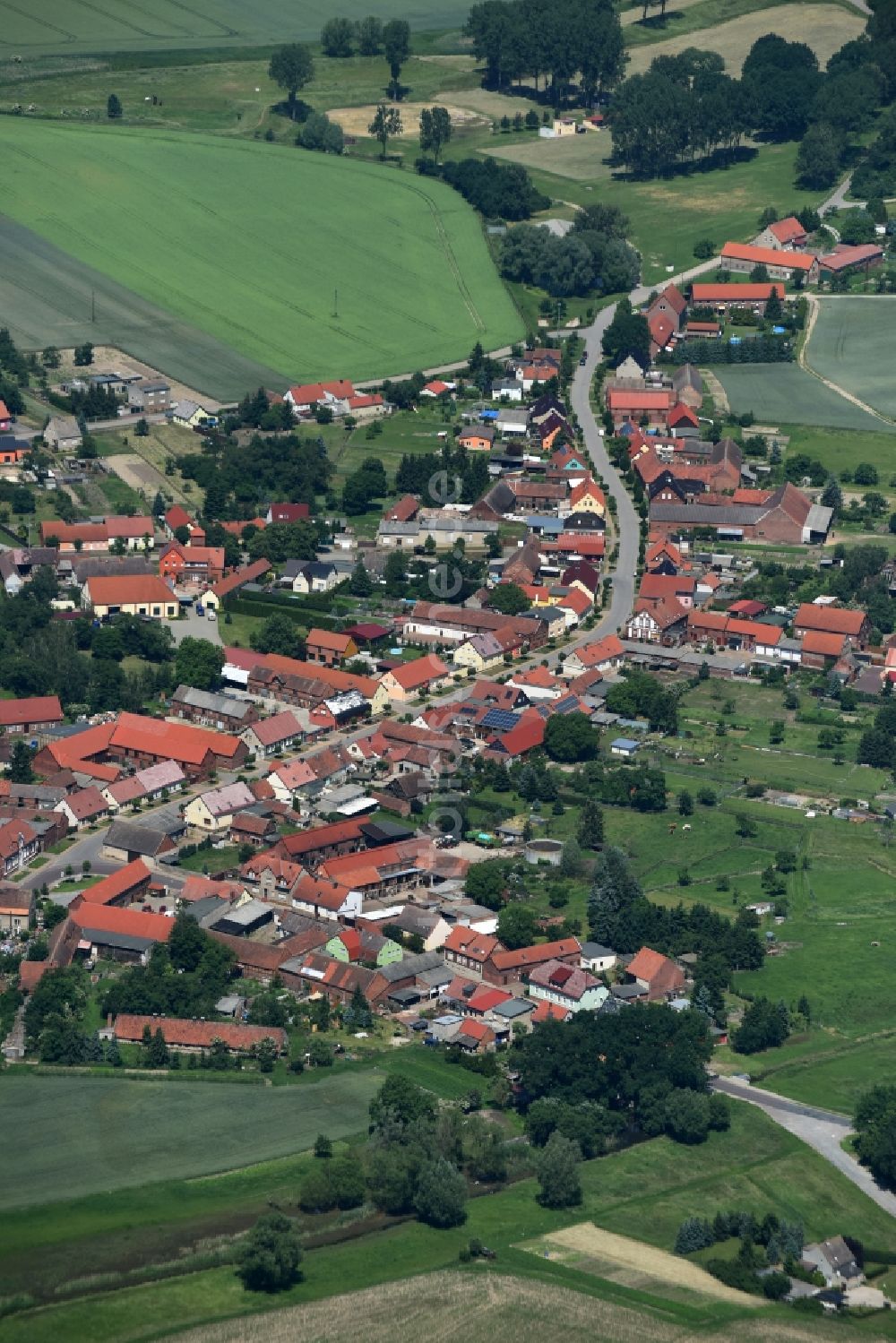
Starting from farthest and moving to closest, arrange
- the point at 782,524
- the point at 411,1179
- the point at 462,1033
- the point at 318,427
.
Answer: the point at 318,427, the point at 782,524, the point at 462,1033, the point at 411,1179

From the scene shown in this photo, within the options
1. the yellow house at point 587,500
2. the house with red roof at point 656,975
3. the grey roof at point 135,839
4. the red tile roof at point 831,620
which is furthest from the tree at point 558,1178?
the yellow house at point 587,500

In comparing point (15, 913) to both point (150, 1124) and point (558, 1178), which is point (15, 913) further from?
point (558, 1178)

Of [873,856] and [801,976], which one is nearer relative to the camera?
[801,976]

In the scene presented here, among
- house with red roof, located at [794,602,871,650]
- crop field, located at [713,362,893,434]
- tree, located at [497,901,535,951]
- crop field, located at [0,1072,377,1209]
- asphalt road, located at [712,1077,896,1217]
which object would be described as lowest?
asphalt road, located at [712,1077,896,1217]

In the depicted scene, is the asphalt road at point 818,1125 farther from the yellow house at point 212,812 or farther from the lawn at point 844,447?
the lawn at point 844,447

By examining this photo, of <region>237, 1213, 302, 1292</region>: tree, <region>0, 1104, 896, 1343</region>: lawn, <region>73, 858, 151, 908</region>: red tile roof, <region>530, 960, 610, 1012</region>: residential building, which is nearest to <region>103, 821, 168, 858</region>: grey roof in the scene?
<region>73, 858, 151, 908</region>: red tile roof

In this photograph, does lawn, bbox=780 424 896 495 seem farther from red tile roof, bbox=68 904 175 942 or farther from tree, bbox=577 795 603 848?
red tile roof, bbox=68 904 175 942

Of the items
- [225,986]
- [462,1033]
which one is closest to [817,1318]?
[462,1033]

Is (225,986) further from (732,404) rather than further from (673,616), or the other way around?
(732,404)
